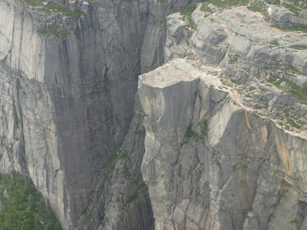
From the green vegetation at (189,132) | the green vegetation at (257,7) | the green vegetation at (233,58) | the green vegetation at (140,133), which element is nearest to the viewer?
the green vegetation at (233,58)

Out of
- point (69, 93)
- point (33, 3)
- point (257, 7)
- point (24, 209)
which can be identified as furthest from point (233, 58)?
point (24, 209)

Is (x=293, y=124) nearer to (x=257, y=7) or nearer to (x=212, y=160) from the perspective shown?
(x=212, y=160)

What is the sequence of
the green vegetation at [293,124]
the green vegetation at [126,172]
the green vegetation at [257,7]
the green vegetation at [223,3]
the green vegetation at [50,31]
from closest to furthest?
1. the green vegetation at [293,124]
2. the green vegetation at [257,7]
3. the green vegetation at [50,31]
4. the green vegetation at [223,3]
5. the green vegetation at [126,172]

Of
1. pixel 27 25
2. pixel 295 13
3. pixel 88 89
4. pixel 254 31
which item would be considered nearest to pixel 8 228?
pixel 88 89

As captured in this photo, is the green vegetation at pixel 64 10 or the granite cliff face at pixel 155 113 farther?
the green vegetation at pixel 64 10

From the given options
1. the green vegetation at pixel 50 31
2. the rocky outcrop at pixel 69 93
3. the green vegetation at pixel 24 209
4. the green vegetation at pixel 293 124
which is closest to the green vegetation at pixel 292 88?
the green vegetation at pixel 293 124

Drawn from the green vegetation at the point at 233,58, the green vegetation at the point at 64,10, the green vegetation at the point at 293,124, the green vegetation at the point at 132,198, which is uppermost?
the green vegetation at the point at 64,10

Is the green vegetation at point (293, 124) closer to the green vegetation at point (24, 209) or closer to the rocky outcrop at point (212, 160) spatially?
the rocky outcrop at point (212, 160)
